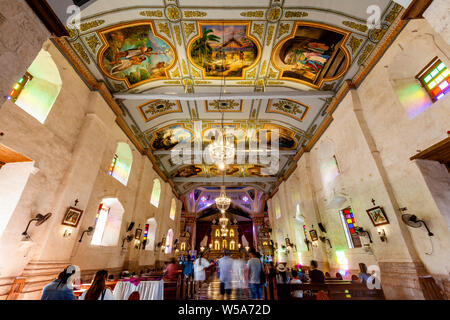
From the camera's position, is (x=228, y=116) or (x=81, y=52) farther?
(x=228, y=116)

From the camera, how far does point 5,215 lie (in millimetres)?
4391

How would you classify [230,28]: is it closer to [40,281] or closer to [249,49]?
[249,49]

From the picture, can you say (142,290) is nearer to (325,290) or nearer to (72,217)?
(72,217)

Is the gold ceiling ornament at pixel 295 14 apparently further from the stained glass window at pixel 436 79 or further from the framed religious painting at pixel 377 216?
the framed religious painting at pixel 377 216

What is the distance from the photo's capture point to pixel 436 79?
5078mm

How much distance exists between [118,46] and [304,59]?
21.2ft

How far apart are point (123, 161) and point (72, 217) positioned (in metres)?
4.60

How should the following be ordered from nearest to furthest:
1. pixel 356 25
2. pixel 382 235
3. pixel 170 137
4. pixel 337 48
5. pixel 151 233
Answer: pixel 382 235 < pixel 356 25 < pixel 337 48 < pixel 170 137 < pixel 151 233

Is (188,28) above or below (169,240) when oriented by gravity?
above

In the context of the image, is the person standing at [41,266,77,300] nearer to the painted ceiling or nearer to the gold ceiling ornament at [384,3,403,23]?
the painted ceiling

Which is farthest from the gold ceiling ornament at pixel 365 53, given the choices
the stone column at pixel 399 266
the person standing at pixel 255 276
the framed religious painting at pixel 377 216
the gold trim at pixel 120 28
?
the person standing at pixel 255 276

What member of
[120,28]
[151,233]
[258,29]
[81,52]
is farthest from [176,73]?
[151,233]

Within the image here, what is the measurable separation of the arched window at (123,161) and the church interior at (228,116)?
61 mm

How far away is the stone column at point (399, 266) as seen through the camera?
473 cm
